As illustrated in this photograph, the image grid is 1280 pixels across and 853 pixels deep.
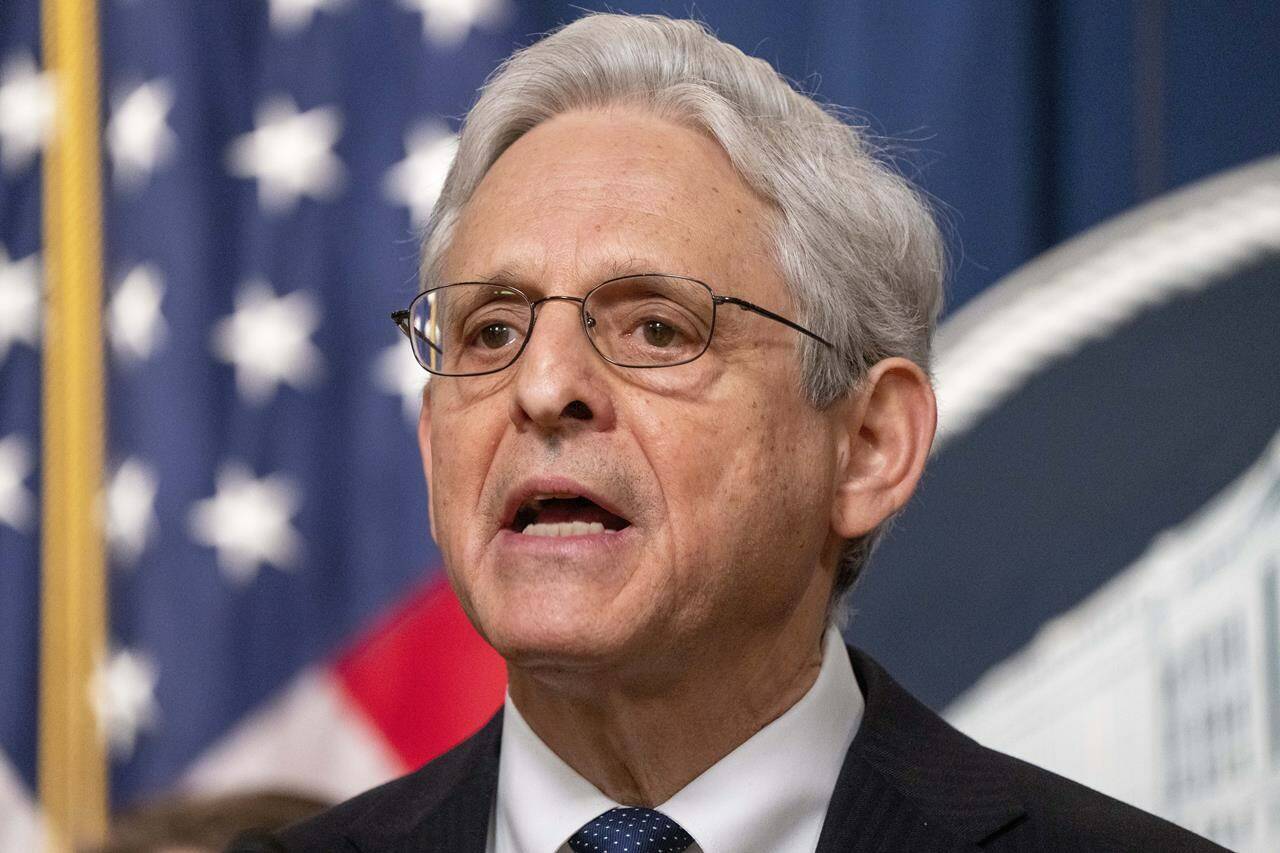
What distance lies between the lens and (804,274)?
1.84m

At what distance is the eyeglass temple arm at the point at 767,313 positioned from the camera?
175 centimetres

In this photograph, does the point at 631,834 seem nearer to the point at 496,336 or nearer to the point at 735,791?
the point at 735,791

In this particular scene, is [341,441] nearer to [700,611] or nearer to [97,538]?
[97,538]

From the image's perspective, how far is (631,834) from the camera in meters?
1.73

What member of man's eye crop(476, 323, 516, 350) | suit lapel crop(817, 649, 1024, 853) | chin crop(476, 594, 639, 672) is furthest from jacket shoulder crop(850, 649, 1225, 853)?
man's eye crop(476, 323, 516, 350)

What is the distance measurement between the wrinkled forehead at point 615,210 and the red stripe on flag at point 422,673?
165 cm

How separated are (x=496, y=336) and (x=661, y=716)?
20.0 inches

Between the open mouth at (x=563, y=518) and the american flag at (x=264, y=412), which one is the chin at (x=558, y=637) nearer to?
the open mouth at (x=563, y=518)

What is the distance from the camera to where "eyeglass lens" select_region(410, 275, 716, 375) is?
1718 millimetres

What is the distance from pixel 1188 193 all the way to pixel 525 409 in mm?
1865

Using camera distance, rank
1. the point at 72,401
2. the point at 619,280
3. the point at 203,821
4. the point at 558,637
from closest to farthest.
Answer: the point at 558,637, the point at 619,280, the point at 203,821, the point at 72,401

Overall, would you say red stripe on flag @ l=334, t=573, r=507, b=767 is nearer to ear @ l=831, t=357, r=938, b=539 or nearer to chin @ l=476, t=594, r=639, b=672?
ear @ l=831, t=357, r=938, b=539

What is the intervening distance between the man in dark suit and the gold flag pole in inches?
69.0

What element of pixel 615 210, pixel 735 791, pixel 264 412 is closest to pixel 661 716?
pixel 735 791
